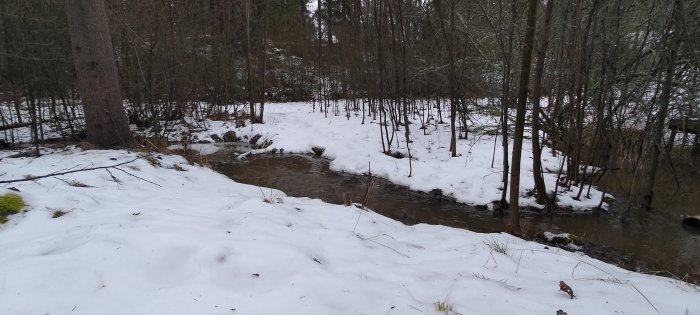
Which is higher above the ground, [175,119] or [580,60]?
[580,60]

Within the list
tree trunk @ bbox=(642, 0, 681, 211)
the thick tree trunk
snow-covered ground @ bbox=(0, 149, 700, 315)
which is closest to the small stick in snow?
snow-covered ground @ bbox=(0, 149, 700, 315)

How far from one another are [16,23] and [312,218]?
798cm

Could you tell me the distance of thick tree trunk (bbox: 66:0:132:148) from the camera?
19.6 ft

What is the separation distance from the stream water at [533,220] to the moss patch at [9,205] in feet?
13.8

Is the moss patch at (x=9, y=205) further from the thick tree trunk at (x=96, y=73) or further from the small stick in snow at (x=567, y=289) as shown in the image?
the small stick in snow at (x=567, y=289)

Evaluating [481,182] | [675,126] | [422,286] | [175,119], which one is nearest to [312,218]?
[422,286]

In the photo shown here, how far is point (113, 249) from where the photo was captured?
249 cm

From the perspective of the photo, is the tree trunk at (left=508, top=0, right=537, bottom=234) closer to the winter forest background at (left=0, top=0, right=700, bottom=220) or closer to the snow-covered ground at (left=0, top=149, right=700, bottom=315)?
the winter forest background at (left=0, top=0, right=700, bottom=220)

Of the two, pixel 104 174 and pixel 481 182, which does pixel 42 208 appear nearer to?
pixel 104 174

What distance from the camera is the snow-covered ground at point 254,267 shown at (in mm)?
2129

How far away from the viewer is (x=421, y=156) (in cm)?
916

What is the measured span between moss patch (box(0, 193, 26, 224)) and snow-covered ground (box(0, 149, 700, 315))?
0.07 m

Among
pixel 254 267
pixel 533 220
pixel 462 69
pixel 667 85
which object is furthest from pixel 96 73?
pixel 667 85

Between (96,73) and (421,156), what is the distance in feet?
21.7
